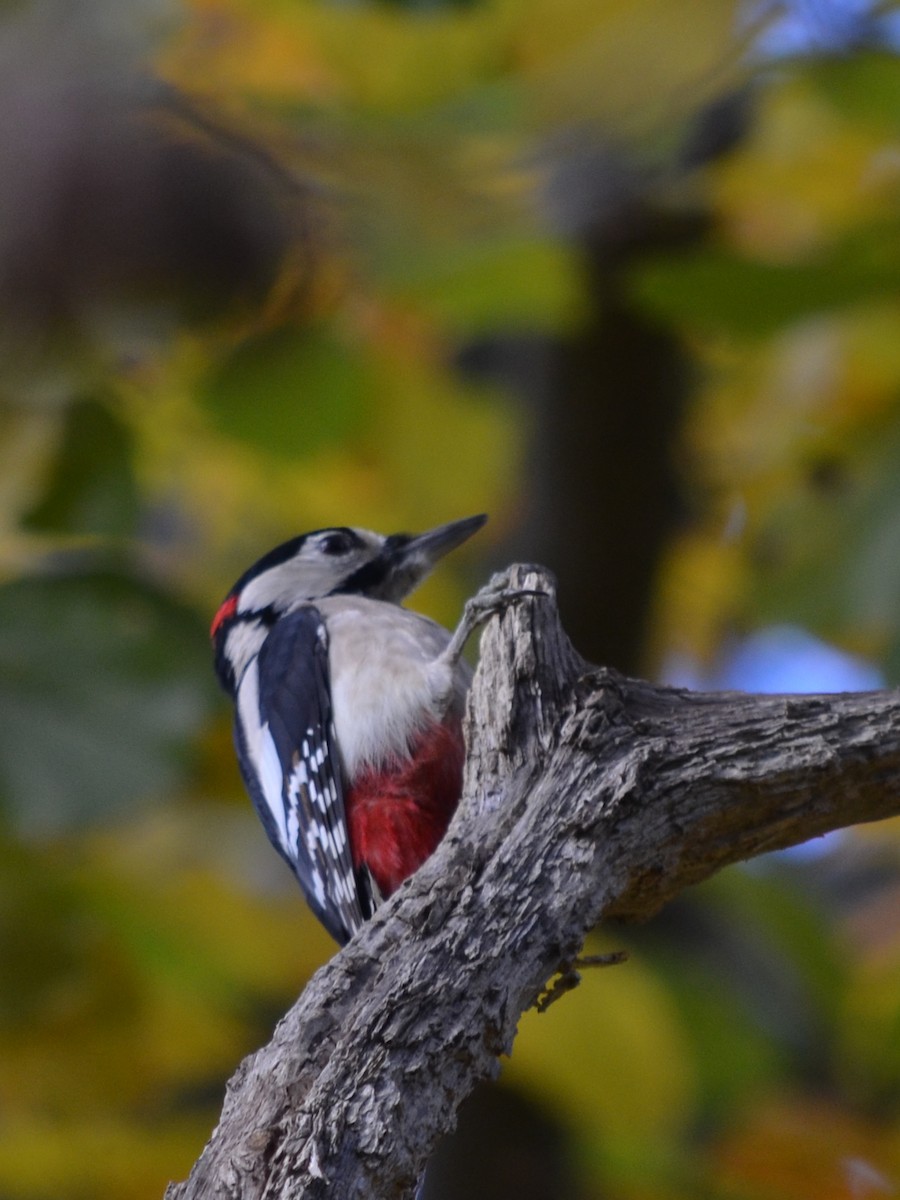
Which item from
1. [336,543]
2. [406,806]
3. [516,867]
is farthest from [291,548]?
[516,867]

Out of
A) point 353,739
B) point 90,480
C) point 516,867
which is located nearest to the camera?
point 516,867

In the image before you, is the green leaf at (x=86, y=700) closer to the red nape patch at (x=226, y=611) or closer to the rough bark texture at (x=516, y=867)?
the red nape patch at (x=226, y=611)

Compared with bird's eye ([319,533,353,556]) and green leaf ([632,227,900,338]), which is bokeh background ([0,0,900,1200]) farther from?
bird's eye ([319,533,353,556])

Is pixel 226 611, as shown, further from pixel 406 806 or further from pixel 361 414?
pixel 406 806

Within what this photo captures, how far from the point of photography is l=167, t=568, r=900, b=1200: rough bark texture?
1.29 m

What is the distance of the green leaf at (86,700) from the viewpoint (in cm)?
276

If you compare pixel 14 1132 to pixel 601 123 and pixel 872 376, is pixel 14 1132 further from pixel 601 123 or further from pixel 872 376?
pixel 872 376

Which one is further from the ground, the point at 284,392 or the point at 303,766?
the point at 284,392

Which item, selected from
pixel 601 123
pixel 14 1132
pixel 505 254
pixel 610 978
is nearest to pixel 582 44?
pixel 601 123

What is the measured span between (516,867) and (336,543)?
6.02 feet

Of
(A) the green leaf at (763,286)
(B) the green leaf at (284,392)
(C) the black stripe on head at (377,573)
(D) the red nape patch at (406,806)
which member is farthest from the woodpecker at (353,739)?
(A) the green leaf at (763,286)

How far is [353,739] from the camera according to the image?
258cm

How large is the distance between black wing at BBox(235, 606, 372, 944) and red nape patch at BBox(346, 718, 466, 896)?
0.10ft

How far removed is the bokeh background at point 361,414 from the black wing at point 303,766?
0.15m
